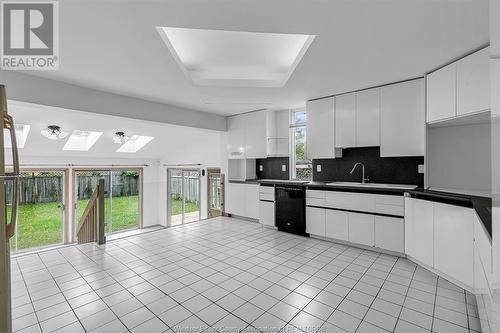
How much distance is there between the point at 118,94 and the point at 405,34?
3795 mm

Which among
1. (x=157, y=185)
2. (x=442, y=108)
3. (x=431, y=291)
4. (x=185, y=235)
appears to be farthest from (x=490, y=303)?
(x=157, y=185)

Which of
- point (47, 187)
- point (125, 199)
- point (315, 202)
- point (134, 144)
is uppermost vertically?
point (134, 144)

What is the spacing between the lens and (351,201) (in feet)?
11.3

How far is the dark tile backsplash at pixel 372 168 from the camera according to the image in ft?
11.3

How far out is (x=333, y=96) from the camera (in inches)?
154

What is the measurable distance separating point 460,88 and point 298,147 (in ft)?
9.10

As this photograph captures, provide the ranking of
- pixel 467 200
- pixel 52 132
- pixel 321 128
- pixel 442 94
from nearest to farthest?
pixel 467 200, pixel 442 94, pixel 321 128, pixel 52 132

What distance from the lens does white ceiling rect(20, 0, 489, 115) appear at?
168cm

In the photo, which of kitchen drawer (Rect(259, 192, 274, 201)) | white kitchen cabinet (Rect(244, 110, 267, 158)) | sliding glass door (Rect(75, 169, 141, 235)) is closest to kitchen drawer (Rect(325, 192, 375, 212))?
kitchen drawer (Rect(259, 192, 274, 201))

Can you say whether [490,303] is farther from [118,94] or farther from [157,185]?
[157,185]

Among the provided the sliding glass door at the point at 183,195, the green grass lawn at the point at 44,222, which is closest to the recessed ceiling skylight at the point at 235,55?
the sliding glass door at the point at 183,195

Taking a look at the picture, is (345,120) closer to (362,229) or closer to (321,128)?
(321,128)

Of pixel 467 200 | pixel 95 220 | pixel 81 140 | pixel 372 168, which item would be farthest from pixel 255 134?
pixel 81 140

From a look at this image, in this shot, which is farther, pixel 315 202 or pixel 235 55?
pixel 315 202
